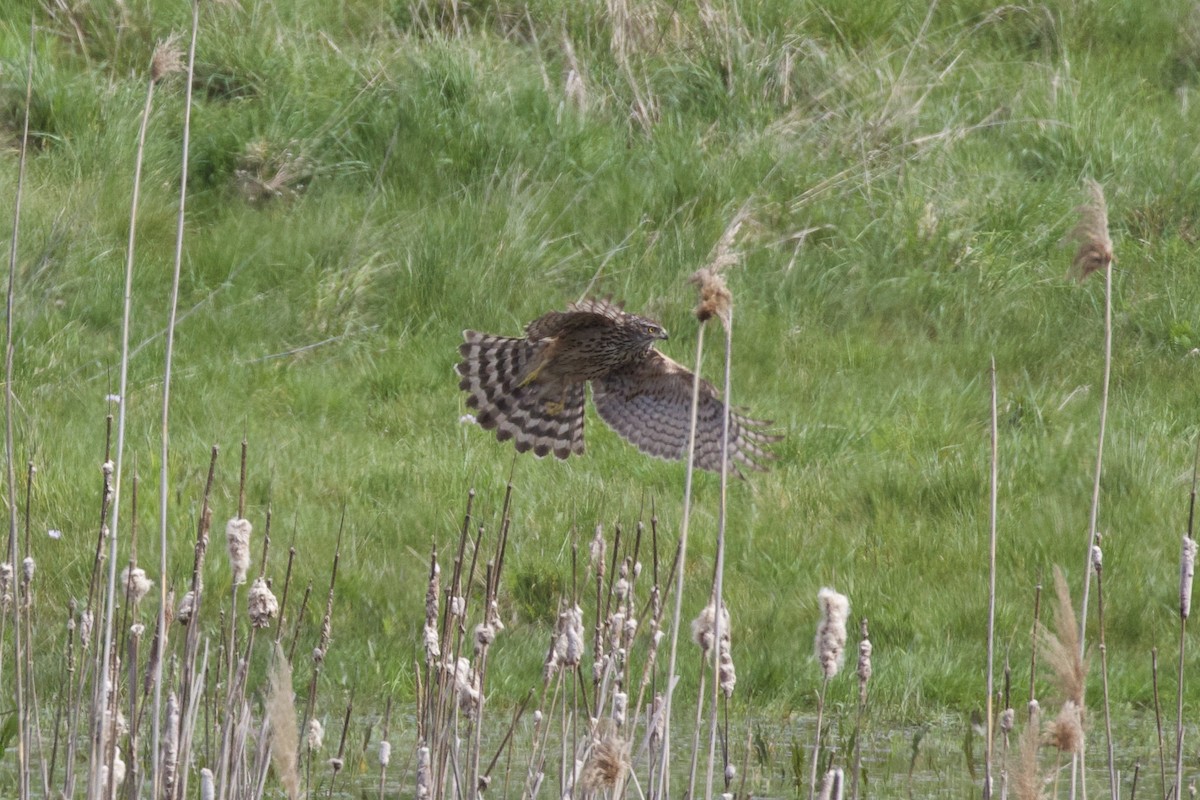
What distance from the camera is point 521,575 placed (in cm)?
568

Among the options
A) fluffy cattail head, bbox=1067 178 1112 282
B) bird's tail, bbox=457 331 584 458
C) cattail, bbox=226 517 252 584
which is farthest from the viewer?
bird's tail, bbox=457 331 584 458

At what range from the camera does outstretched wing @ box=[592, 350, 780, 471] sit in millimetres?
5762

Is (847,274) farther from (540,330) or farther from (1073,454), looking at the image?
(540,330)

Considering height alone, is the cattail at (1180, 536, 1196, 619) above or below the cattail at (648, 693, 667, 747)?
above

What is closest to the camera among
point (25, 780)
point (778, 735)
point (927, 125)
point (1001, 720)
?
point (25, 780)

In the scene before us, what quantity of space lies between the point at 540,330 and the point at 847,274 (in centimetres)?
248

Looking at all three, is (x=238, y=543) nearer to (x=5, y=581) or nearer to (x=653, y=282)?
(x=5, y=581)

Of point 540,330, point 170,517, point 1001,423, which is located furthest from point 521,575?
point 1001,423

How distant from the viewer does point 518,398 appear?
571cm

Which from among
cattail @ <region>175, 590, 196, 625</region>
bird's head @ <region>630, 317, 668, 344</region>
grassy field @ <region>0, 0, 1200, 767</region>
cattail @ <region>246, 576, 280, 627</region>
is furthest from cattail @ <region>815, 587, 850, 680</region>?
bird's head @ <region>630, 317, 668, 344</region>

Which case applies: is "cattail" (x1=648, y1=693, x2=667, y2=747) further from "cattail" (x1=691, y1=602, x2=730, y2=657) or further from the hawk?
the hawk

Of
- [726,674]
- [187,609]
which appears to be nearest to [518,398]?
[187,609]

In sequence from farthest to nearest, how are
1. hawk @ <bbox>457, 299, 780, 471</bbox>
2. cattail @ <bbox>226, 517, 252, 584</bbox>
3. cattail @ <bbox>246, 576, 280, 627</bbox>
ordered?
hawk @ <bbox>457, 299, 780, 471</bbox>, cattail @ <bbox>246, 576, 280, 627</bbox>, cattail @ <bbox>226, 517, 252, 584</bbox>

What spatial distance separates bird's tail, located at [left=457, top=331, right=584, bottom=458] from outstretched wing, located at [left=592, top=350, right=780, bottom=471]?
0.49 ft
